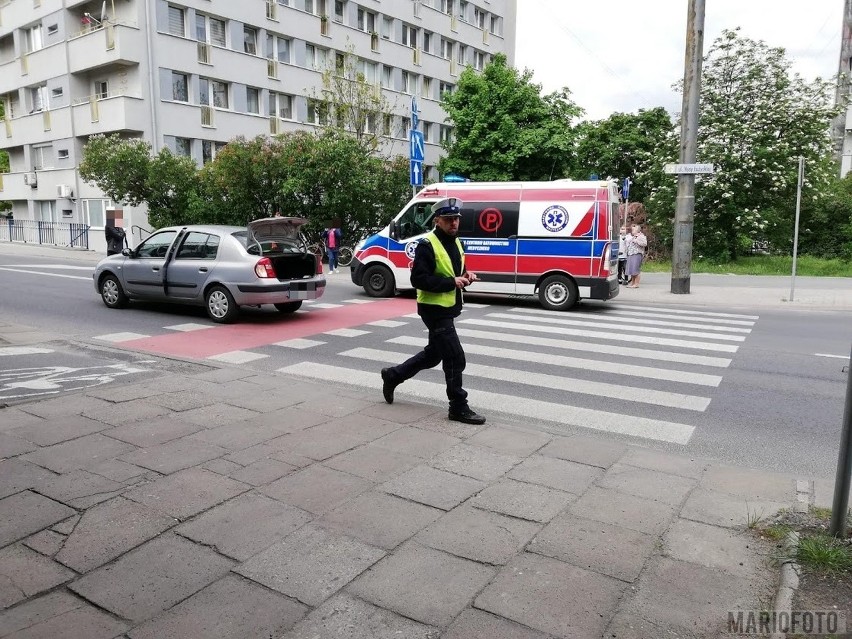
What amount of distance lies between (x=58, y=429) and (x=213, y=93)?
32.8 meters

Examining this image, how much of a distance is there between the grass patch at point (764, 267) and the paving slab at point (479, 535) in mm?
21498

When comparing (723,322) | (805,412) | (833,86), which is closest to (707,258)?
(833,86)

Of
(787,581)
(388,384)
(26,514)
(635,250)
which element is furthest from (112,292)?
(635,250)

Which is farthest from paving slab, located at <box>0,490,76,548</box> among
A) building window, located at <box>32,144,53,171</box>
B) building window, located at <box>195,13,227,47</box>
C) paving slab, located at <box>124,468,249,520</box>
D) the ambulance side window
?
building window, located at <box>32,144,53,171</box>

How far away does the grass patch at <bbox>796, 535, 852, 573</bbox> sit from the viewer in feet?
11.0

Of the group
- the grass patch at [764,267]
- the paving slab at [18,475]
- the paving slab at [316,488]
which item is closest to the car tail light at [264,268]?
the paving slab at [18,475]

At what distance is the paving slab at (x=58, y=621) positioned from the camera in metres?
2.90

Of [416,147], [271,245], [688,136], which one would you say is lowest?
[271,245]

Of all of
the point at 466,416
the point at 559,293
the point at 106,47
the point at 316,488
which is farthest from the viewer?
the point at 106,47

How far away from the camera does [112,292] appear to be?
1284 centimetres

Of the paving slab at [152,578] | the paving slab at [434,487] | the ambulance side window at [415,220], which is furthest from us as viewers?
the ambulance side window at [415,220]

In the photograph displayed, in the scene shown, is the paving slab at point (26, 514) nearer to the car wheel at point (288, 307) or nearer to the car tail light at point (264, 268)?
the car tail light at point (264, 268)

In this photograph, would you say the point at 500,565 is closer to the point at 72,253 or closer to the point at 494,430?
the point at 494,430

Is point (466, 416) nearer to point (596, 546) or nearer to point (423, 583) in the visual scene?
point (596, 546)
